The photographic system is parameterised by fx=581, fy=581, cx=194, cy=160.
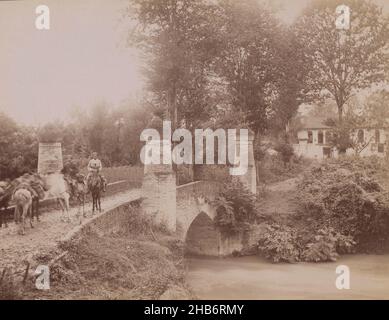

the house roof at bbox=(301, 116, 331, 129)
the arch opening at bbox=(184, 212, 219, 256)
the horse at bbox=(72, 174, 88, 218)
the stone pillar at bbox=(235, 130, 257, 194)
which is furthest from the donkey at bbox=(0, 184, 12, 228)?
the house roof at bbox=(301, 116, 331, 129)

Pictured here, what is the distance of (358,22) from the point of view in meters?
13.2

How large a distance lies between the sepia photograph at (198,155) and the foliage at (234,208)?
46mm

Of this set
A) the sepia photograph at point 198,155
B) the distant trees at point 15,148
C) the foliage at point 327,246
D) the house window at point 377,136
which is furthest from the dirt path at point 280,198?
the distant trees at point 15,148

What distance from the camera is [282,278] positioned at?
1304 centimetres

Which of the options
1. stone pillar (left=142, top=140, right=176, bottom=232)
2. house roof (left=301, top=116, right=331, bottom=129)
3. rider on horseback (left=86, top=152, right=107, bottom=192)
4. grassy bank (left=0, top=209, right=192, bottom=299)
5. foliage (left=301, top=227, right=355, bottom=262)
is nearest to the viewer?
grassy bank (left=0, top=209, right=192, bottom=299)

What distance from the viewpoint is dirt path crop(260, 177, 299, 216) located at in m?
15.3

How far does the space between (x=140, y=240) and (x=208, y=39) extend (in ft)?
16.6

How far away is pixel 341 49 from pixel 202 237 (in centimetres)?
582

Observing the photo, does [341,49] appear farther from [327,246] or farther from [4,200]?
[4,200]

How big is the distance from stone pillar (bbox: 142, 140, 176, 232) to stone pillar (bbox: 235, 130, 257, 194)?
2323mm

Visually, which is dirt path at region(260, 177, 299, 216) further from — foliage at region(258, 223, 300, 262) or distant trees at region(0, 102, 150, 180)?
distant trees at region(0, 102, 150, 180)

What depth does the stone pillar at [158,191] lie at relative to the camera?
12766 mm

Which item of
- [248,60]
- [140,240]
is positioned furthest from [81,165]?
[248,60]
